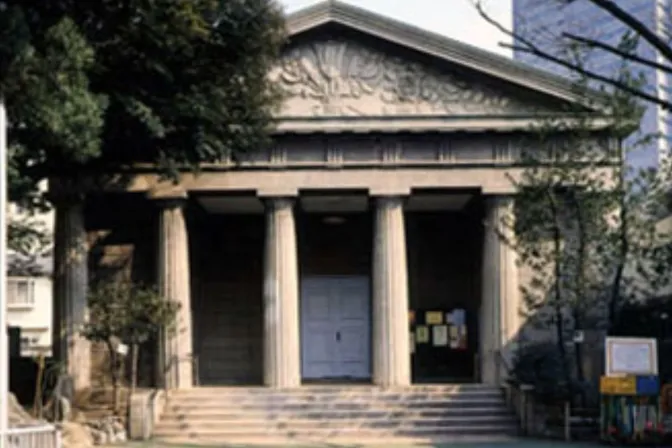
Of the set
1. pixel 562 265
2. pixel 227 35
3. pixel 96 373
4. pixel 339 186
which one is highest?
pixel 227 35

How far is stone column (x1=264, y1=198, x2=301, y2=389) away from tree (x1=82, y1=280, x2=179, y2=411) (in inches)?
101

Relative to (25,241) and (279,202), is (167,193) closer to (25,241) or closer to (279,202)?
(279,202)

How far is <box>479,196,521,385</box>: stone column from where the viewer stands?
105 ft

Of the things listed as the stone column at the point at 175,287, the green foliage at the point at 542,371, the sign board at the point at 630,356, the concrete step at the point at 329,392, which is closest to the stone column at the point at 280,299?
the concrete step at the point at 329,392

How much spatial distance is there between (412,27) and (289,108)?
12.0ft

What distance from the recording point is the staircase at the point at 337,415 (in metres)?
28.4

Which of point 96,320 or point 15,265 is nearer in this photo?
point 96,320

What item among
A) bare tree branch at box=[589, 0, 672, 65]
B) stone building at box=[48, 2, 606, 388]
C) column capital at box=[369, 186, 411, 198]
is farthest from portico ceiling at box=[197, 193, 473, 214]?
bare tree branch at box=[589, 0, 672, 65]

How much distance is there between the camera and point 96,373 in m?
33.5

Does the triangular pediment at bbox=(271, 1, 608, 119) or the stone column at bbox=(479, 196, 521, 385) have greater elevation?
the triangular pediment at bbox=(271, 1, 608, 119)

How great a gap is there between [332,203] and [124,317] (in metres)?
7.65

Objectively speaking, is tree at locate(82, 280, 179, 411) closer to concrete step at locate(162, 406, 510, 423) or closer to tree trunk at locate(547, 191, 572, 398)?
concrete step at locate(162, 406, 510, 423)

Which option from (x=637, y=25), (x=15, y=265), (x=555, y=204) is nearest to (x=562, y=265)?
(x=555, y=204)

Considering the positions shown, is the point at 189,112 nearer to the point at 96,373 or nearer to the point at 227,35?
the point at 227,35
